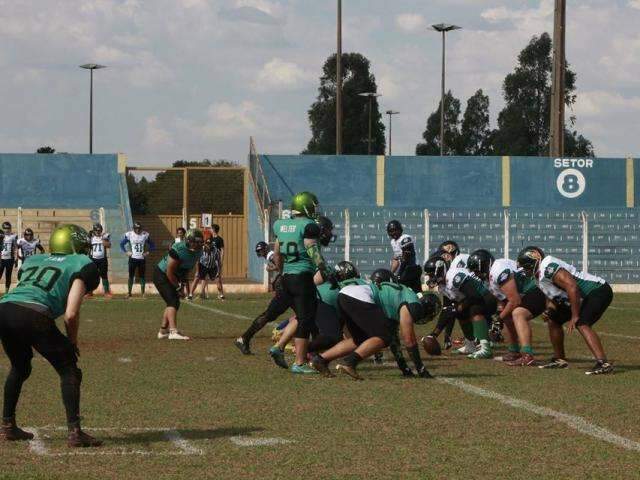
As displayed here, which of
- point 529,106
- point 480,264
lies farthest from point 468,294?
point 529,106

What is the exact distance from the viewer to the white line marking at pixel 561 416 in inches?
339

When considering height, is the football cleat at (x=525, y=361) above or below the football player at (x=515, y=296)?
below

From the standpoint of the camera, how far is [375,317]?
39.1 feet

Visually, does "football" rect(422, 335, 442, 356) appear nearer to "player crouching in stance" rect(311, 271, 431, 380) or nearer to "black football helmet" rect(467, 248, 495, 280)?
"black football helmet" rect(467, 248, 495, 280)

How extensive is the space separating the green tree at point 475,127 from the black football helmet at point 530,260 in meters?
80.7

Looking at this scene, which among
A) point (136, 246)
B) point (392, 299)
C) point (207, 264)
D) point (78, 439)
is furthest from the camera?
point (136, 246)

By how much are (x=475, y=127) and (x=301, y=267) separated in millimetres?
81854

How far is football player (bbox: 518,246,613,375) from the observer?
41.5 feet

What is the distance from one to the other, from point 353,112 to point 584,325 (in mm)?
74113

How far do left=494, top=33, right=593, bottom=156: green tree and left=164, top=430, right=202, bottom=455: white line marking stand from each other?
7166 cm

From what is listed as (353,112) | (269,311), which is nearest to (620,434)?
(269,311)

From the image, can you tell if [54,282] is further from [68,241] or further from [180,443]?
[180,443]

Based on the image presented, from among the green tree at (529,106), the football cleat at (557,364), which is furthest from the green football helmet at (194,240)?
the green tree at (529,106)

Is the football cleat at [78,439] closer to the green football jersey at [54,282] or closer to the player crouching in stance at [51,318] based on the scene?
the player crouching in stance at [51,318]
